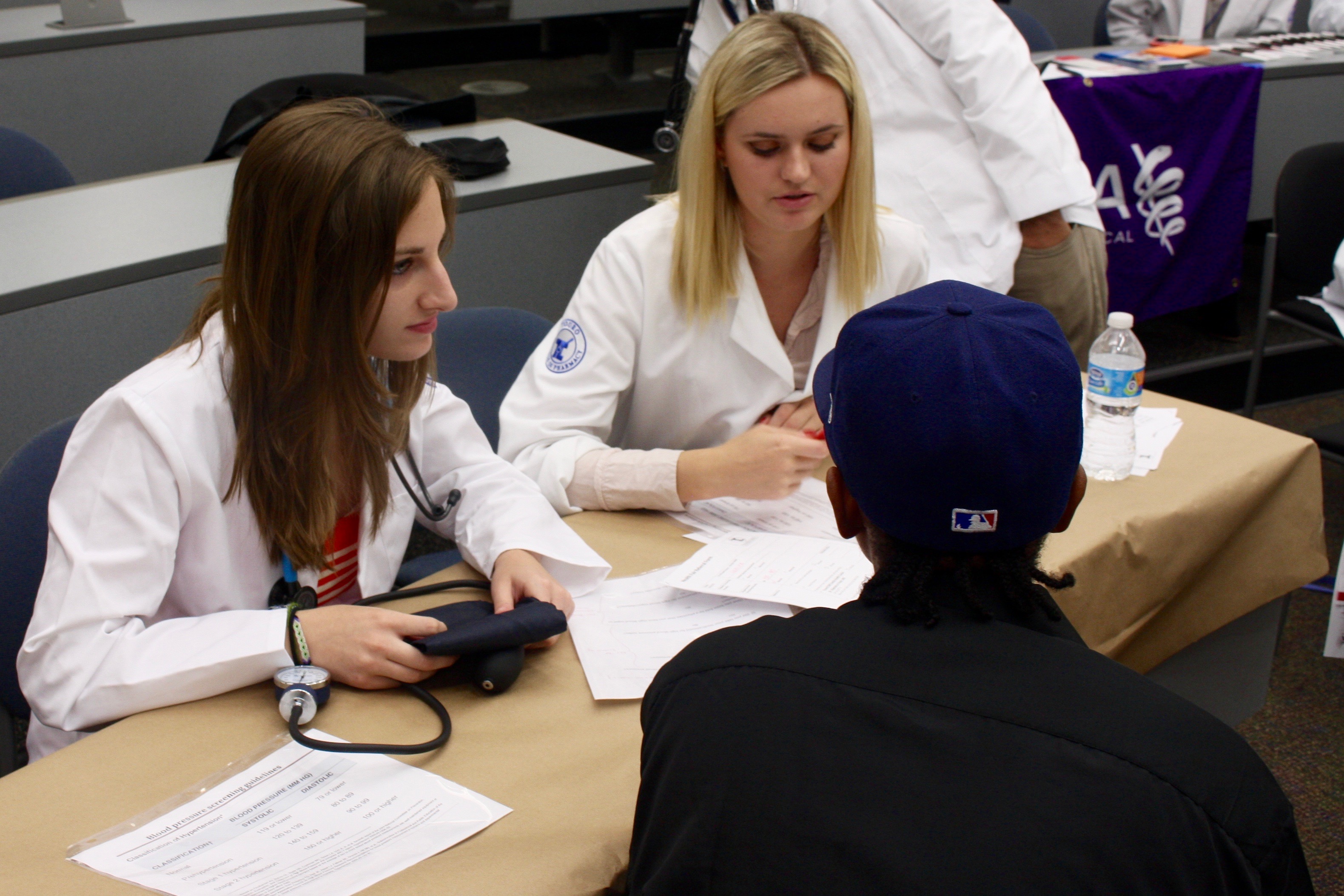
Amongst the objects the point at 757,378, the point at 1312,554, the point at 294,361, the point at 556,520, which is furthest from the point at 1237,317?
the point at 294,361

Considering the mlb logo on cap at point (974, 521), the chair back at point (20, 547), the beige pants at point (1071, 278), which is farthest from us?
the beige pants at point (1071, 278)

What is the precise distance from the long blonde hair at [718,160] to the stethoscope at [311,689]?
63cm

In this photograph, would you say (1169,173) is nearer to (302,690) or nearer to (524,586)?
(524,586)

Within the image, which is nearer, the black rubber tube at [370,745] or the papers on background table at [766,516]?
the black rubber tube at [370,745]

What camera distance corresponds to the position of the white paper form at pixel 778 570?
117 centimetres

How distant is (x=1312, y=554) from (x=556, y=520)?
1.12 meters

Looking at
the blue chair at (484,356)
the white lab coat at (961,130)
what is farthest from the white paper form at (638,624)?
the white lab coat at (961,130)

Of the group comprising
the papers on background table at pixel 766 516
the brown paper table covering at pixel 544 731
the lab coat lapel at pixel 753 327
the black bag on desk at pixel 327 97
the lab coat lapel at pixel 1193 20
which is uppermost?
the lab coat lapel at pixel 1193 20

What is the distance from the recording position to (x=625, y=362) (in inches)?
63.4

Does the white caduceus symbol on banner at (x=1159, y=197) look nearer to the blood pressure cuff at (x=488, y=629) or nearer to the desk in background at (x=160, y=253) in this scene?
the desk in background at (x=160, y=253)

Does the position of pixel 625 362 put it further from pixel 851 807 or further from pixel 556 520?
pixel 851 807

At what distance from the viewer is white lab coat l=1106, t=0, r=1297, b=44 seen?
418cm

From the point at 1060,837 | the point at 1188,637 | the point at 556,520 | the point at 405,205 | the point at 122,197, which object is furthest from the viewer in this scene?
the point at 122,197

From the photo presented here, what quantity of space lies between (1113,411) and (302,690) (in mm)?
1191
